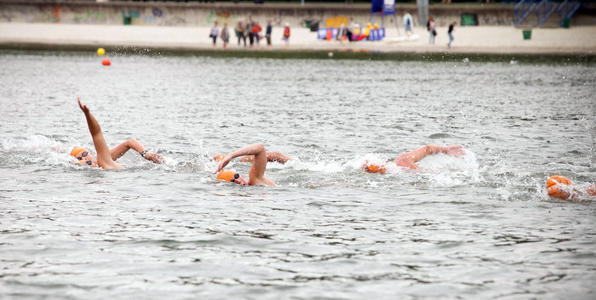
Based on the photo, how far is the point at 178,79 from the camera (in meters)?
39.5

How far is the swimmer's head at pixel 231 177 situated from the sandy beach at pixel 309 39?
138 ft

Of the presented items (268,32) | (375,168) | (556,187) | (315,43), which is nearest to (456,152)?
(375,168)

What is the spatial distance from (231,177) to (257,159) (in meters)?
1.12

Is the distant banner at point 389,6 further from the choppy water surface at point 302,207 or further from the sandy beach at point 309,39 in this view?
the choppy water surface at point 302,207

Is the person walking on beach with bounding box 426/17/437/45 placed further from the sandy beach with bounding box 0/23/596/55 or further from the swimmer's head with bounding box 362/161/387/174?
the swimmer's head with bounding box 362/161/387/174

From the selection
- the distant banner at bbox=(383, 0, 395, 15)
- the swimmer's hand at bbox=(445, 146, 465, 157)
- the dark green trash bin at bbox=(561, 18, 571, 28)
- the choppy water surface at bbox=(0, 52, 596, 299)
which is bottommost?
the choppy water surface at bbox=(0, 52, 596, 299)

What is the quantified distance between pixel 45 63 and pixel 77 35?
689 inches

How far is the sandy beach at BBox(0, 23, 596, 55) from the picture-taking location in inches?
2148

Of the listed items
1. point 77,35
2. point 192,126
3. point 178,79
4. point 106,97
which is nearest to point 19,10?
point 77,35

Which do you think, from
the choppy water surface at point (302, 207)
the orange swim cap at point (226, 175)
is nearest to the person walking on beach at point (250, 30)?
the choppy water surface at point (302, 207)

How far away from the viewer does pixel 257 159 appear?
1369cm

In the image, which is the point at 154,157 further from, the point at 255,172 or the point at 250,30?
the point at 250,30

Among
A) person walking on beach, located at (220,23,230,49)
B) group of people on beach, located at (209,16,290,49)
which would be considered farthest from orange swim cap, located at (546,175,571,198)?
person walking on beach, located at (220,23,230,49)

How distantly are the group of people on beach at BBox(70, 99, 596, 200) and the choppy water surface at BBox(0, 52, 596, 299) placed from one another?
0.23 meters
